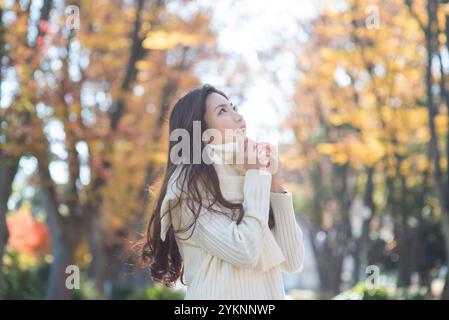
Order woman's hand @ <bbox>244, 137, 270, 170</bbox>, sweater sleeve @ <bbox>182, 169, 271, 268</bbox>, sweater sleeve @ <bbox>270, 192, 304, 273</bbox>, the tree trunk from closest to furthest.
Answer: sweater sleeve @ <bbox>182, 169, 271, 268</bbox> < woman's hand @ <bbox>244, 137, 270, 170</bbox> < sweater sleeve @ <bbox>270, 192, 304, 273</bbox> < the tree trunk

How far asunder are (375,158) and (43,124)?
5.96 metres

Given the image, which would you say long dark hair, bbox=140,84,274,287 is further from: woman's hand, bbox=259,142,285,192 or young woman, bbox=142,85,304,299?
woman's hand, bbox=259,142,285,192

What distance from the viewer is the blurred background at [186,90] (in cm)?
958

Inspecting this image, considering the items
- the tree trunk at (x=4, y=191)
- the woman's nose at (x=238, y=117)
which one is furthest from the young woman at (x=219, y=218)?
the tree trunk at (x=4, y=191)

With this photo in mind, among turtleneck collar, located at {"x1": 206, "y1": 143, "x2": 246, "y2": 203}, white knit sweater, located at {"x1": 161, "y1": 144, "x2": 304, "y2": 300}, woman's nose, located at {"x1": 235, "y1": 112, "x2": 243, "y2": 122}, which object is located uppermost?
woman's nose, located at {"x1": 235, "y1": 112, "x2": 243, "y2": 122}

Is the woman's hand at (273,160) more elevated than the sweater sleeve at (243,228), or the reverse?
the woman's hand at (273,160)

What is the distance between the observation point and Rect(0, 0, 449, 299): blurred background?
9578mm

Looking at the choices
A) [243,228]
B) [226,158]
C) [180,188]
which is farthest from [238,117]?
[243,228]

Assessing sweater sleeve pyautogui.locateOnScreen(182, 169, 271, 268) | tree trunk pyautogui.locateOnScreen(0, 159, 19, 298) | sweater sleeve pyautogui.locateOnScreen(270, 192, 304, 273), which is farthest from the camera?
tree trunk pyautogui.locateOnScreen(0, 159, 19, 298)

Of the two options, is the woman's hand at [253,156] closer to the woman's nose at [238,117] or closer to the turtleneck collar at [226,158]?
the turtleneck collar at [226,158]

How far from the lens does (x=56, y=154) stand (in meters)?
10.5

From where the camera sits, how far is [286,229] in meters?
3.09

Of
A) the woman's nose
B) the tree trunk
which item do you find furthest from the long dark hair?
the tree trunk

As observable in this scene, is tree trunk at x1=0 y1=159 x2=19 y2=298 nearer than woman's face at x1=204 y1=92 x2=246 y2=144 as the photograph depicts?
No
